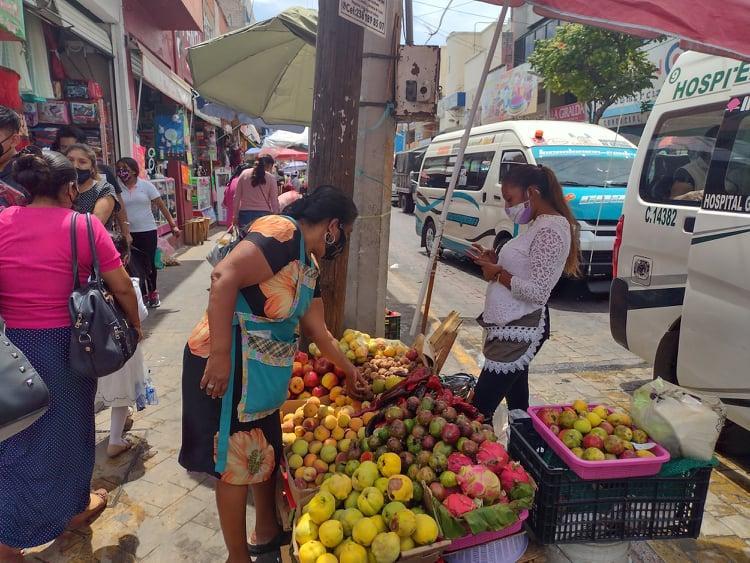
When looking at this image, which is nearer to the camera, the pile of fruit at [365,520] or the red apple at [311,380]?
the pile of fruit at [365,520]

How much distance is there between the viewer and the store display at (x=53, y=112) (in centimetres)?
680

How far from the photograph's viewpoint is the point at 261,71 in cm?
696

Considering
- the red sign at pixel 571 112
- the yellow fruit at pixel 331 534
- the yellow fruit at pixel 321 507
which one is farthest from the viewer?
the red sign at pixel 571 112

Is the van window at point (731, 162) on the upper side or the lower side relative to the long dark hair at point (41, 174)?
upper

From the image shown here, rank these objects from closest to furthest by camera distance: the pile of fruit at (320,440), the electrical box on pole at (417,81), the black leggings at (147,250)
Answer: the pile of fruit at (320,440) < the electrical box on pole at (417,81) < the black leggings at (147,250)

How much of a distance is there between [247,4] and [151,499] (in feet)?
102

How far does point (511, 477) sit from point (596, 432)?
551mm

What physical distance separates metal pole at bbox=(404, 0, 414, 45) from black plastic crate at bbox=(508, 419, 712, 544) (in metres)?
3.51

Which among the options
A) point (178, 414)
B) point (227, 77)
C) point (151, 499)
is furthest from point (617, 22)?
point (227, 77)

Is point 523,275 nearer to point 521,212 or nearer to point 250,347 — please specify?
point 521,212

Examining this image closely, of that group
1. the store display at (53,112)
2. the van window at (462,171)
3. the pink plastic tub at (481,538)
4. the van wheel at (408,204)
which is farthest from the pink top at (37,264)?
the van wheel at (408,204)

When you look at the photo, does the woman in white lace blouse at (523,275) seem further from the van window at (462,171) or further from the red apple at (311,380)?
the van window at (462,171)

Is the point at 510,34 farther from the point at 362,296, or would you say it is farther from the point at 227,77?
the point at 362,296

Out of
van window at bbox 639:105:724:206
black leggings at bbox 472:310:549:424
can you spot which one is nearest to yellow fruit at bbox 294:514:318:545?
black leggings at bbox 472:310:549:424
